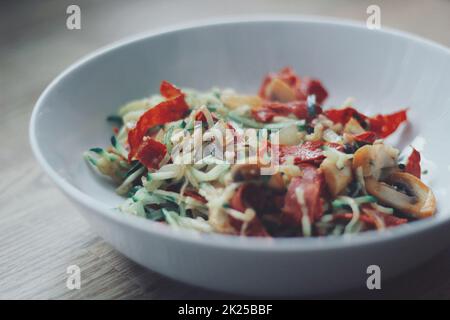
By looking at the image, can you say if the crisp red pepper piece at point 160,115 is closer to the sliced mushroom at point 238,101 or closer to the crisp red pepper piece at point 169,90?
the crisp red pepper piece at point 169,90

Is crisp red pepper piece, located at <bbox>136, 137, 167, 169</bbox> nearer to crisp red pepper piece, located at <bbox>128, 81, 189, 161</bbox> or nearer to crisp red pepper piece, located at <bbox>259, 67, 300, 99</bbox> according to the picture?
crisp red pepper piece, located at <bbox>128, 81, 189, 161</bbox>

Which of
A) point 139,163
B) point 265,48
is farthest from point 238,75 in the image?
point 139,163

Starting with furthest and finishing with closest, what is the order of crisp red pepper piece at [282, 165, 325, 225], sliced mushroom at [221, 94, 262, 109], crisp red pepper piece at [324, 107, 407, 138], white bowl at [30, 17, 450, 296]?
sliced mushroom at [221, 94, 262, 109], crisp red pepper piece at [324, 107, 407, 138], crisp red pepper piece at [282, 165, 325, 225], white bowl at [30, 17, 450, 296]

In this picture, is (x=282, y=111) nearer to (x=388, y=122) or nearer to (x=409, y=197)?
(x=388, y=122)

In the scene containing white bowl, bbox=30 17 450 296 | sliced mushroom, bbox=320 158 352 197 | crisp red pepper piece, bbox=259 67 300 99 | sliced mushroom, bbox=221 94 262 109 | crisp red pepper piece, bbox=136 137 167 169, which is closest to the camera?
white bowl, bbox=30 17 450 296

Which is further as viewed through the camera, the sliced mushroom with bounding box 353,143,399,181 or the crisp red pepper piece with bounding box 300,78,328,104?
the crisp red pepper piece with bounding box 300,78,328,104

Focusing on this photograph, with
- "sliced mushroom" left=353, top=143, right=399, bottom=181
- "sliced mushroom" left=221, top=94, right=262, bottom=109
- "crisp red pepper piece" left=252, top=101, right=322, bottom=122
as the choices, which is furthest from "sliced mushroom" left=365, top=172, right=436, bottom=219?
"sliced mushroom" left=221, top=94, right=262, bottom=109

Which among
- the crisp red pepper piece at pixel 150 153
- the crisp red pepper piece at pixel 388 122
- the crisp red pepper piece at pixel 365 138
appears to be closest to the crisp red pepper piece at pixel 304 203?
the crisp red pepper piece at pixel 365 138
